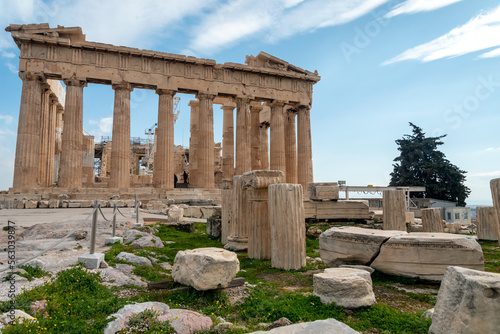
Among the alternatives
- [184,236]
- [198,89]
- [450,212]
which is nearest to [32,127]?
[198,89]

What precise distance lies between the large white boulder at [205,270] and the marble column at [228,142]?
2130cm

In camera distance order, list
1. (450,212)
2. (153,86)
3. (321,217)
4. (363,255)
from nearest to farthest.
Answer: (363,255), (321,217), (153,86), (450,212)

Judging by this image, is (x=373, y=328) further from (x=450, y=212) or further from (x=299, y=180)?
(x=450, y=212)

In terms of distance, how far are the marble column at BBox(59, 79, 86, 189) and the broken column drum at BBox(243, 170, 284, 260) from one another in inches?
678

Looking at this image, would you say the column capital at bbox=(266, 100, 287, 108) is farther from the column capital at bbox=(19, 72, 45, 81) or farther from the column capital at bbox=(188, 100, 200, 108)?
the column capital at bbox=(19, 72, 45, 81)

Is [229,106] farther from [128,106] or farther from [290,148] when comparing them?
[128,106]

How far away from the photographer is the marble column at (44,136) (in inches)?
868

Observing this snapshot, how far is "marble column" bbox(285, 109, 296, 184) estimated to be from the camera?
27.2 metres

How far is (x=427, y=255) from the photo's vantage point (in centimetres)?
558

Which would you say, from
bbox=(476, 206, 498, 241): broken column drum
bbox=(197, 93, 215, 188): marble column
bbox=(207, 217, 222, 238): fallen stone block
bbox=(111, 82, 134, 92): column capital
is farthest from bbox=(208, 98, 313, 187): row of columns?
bbox=(476, 206, 498, 241): broken column drum

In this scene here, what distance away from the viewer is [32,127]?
2031 centimetres

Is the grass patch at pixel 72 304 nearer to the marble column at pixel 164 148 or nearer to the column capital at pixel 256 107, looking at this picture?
the marble column at pixel 164 148

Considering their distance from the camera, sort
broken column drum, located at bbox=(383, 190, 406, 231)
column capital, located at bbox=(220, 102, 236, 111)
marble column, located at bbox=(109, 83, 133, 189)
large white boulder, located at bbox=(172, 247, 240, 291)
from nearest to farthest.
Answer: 1. large white boulder, located at bbox=(172, 247, 240, 291)
2. broken column drum, located at bbox=(383, 190, 406, 231)
3. marble column, located at bbox=(109, 83, 133, 189)
4. column capital, located at bbox=(220, 102, 236, 111)

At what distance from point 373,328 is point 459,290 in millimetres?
1085
